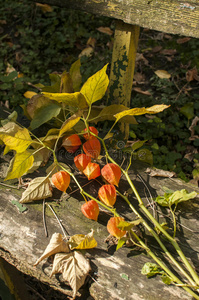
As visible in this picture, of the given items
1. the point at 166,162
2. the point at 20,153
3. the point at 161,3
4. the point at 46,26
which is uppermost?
the point at 161,3

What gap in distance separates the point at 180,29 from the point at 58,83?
66 cm

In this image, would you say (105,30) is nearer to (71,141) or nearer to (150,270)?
(71,141)

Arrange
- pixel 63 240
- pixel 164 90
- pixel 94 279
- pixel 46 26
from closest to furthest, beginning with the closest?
pixel 94 279 → pixel 63 240 → pixel 164 90 → pixel 46 26

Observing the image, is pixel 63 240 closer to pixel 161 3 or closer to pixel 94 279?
pixel 94 279

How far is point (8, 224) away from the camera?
4.23 feet

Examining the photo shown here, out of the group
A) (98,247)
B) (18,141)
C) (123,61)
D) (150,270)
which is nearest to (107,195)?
(98,247)

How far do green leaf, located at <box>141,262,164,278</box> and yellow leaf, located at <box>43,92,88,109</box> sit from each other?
709 millimetres

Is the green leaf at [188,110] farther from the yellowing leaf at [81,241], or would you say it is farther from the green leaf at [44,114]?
the yellowing leaf at [81,241]

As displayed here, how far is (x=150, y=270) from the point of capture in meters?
1.11

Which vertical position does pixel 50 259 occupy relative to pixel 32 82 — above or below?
below

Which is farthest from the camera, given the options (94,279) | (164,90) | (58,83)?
(164,90)

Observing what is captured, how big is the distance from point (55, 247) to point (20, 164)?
391mm

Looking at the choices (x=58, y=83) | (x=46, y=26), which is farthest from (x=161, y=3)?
(x=46, y=26)

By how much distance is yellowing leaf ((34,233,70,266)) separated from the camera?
1116 millimetres
